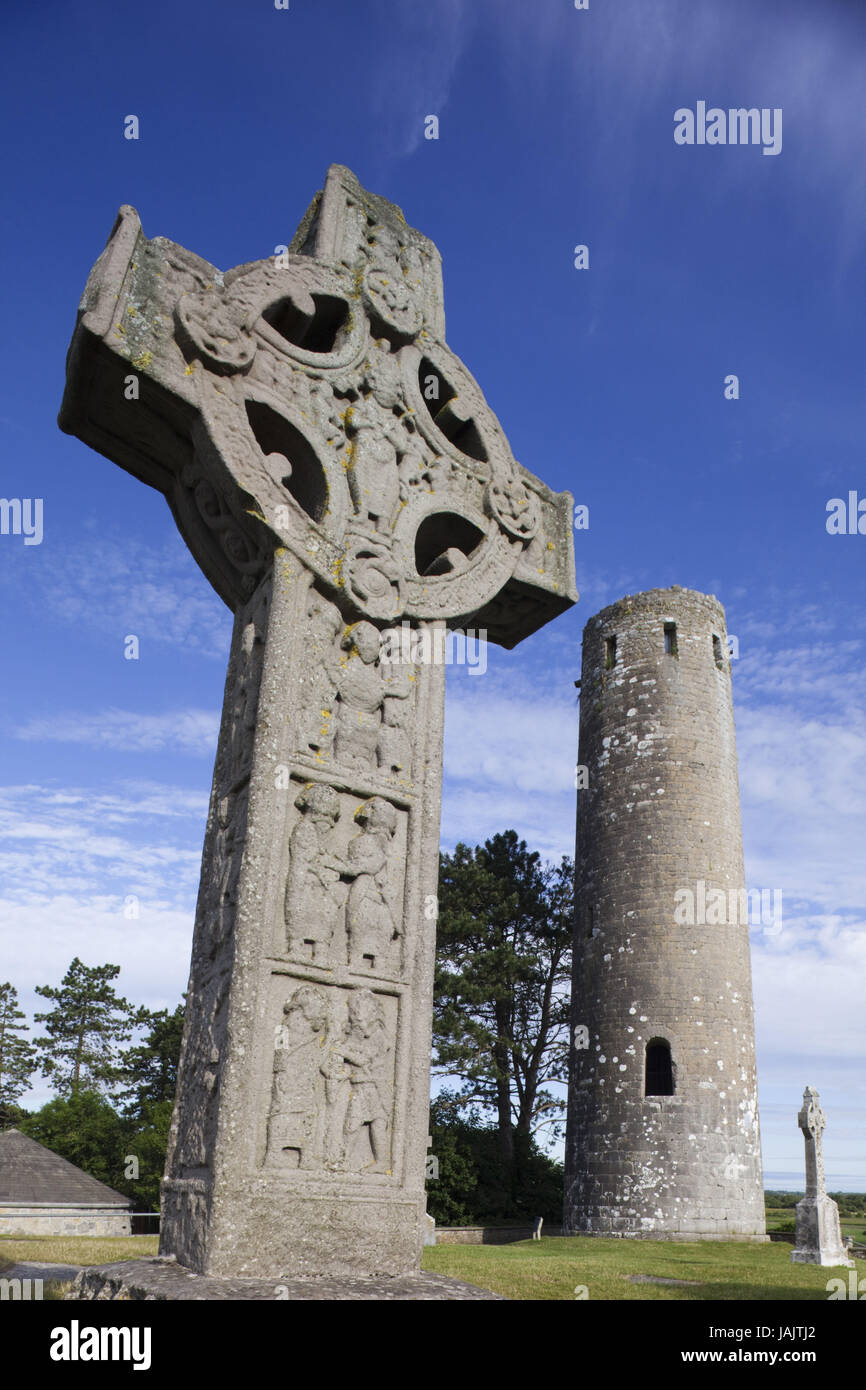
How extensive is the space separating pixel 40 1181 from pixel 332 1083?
20.2 metres

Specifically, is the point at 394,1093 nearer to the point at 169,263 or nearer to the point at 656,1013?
the point at 169,263

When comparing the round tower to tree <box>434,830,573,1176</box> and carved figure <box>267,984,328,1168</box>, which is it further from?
carved figure <box>267,984,328,1168</box>

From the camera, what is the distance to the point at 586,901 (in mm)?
26703

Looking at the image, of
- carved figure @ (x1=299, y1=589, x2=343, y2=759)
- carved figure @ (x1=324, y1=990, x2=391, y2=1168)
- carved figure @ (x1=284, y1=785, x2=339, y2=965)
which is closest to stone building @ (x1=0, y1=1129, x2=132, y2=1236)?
carved figure @ (x1=324, y1=990, x2=391, y2=1168)

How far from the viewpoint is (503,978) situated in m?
35.3

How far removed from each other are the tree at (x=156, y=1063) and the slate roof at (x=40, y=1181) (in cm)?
1102

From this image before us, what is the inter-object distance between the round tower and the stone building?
10.6m

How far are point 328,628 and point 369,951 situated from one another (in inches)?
56.5

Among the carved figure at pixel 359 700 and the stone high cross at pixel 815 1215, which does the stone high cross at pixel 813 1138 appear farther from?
the carved figure at pixel 359 700

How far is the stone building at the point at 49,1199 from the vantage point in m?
18.5

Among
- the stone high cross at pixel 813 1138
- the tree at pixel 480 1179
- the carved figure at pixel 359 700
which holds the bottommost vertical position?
the tree at pixel 480 1179

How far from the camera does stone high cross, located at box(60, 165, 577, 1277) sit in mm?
3865

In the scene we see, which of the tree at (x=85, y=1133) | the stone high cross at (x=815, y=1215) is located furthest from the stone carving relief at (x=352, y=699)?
the tree at (x=85, y=1133)

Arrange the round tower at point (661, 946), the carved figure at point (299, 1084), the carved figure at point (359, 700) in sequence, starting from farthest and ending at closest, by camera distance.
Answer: the round tower at point (661, 946), the carved figure at point (359, 700), the carved figure at point (299, 1084)
